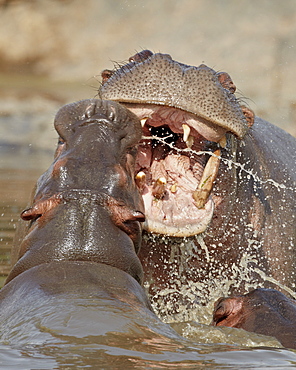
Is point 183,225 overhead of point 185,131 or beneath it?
beneath

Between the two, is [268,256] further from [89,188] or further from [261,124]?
[89,188]

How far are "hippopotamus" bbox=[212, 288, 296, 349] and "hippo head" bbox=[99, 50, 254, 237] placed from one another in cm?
77

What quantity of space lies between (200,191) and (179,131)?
384 millimetres

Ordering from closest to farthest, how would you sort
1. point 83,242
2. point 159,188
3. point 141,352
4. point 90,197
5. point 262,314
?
point 141,352 < point 83,242 < point 90,197 < point 262,314 < point 159,188

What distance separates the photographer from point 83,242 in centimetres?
367

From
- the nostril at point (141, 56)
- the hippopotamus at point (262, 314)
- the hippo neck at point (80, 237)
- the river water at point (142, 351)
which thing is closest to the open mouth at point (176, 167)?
the nostril at point (141, 56)

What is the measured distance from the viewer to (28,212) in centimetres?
388

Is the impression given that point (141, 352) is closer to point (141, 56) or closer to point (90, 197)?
point (90, 197)

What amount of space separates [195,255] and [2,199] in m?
5.48

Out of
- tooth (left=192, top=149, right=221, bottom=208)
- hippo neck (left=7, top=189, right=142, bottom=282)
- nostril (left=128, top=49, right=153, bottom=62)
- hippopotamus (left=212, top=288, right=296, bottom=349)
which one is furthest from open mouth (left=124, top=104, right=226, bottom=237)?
hippo neck (left=7, top=189, right=142, bottom=282)

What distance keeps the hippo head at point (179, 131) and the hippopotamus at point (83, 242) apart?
69 centimetres

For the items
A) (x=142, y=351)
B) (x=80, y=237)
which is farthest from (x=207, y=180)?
(x=142, y=351)

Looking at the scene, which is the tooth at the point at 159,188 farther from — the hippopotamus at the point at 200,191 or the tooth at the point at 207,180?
the tooth at the point at 207,180

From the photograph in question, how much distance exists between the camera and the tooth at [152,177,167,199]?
5195 millimetres
